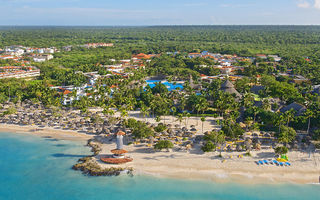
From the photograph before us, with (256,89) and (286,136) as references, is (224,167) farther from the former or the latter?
(256,89)

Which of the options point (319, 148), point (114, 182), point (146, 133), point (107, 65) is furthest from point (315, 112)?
point (107, 65)

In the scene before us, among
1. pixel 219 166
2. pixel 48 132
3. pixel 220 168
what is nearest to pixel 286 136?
pixel 219 166

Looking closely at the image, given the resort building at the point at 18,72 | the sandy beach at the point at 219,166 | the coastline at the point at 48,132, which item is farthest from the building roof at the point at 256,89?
the resort building at the point at 18,72

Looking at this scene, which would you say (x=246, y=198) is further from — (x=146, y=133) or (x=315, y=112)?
(x=315, y=112)

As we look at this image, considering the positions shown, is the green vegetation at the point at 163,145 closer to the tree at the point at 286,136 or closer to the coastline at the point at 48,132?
the coastline at the point at 48,132

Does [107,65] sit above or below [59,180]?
above
